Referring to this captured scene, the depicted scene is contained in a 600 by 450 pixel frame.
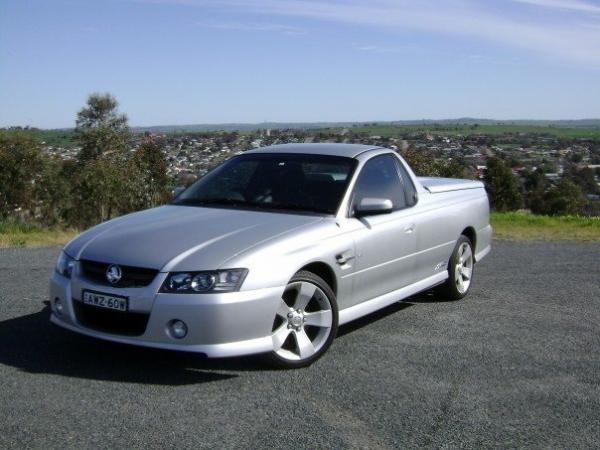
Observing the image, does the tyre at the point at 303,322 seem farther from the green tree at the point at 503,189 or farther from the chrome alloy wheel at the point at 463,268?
the green tree at the point at 503,189

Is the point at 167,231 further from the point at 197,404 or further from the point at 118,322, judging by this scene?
the point at 197,404

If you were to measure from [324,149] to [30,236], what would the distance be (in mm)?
6809

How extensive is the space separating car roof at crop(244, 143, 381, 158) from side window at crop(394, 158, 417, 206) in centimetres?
31

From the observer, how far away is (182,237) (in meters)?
5.36

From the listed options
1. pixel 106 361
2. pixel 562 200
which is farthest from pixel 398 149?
pixel 106 361

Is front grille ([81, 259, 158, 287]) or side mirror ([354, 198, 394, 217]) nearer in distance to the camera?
front grille ([81, 259, 158, 287])

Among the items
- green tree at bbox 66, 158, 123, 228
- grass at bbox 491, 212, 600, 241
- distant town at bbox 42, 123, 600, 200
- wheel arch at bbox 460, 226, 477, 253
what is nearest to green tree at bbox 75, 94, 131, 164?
distant town at bbox 42, 123, 600, 200

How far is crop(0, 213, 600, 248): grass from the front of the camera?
1177 cm

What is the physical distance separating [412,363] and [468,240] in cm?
281

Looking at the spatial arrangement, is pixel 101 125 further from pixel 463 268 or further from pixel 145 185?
pixel 463 268

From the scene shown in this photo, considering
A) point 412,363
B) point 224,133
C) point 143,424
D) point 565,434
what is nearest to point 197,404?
point 143,424

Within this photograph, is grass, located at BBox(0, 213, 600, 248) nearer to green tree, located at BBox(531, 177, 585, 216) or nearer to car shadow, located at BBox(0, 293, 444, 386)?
green tree, located at BBox(531, 177, 585, 216)

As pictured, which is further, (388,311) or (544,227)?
(544,227)

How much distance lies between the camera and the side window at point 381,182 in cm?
650
